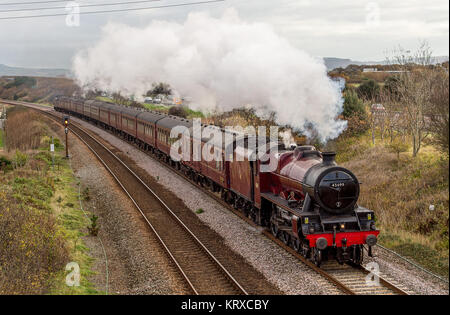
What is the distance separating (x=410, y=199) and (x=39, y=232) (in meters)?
13.9

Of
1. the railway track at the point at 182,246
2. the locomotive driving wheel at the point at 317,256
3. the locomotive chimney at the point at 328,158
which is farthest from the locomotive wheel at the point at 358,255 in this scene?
the railway track at the point at 182,246

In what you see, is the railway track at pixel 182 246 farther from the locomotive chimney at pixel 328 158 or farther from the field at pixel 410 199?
the field at pixel 410 199

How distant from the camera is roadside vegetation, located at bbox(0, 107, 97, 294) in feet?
37.7

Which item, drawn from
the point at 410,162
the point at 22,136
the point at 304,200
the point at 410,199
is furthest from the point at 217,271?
the point at 22,136

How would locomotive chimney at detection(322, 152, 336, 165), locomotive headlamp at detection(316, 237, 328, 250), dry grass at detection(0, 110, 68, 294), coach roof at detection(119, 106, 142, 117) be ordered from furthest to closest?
coach roof at detection(119, 106, 142, 117) → locomotive chimney at detection(322, 152, 336, 165) → locomotive headlamp at detection(316, 237, 328, 250) → dry grass at detection(0, 110, 68, 294)

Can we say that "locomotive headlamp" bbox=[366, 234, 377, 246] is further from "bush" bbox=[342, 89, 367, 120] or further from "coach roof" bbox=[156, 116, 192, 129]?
"bush" bbox=[342, 89, 367, 120]

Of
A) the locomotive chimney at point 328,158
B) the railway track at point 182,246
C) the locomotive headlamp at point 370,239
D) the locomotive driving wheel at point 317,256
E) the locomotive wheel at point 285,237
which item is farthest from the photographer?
the locomotive wheel at point 285,237

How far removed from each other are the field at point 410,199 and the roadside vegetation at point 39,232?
956 centimetres

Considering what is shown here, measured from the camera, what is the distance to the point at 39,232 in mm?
13859

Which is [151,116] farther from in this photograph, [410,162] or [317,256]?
[317,256]

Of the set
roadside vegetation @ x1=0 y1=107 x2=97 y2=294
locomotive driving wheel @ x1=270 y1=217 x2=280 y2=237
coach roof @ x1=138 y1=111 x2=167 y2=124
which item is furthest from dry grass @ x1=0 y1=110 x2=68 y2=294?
coach roof @ x1=138 y1=111 x2=167 y2=124

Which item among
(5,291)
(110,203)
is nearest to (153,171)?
(110,203)

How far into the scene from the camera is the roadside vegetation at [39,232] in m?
11.5

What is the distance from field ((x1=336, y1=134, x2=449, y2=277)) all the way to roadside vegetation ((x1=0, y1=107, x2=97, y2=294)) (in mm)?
9562
